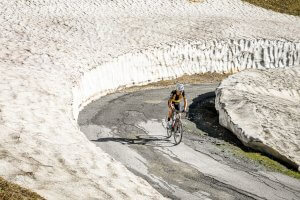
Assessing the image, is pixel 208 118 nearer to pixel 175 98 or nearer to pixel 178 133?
pixel 178 133

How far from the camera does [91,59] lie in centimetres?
2662

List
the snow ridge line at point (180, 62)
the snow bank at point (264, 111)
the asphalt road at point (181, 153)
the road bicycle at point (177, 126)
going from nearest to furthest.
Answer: the asphalt road at point (181, 153) < the snow bank at point (264, 111) < the road bicycle at point (177, 126) < the snow ridge line at point (180, 62)

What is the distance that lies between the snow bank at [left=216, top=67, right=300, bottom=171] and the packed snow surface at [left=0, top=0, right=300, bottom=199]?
6.38 meters

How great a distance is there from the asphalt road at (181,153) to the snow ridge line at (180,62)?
1.93 metres

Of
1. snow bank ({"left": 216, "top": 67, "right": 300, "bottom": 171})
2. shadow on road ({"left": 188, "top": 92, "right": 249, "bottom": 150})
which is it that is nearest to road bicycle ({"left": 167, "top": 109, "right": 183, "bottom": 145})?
shadow on road ({"left": 188, "top": 92, "right": 249, "bottom": 150})

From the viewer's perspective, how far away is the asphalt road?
13203 millimetres

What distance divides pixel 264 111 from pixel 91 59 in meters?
11.4

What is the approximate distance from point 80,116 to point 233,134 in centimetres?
700

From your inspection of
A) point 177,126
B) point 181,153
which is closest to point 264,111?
point 177,126

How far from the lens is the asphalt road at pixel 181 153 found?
520 inches

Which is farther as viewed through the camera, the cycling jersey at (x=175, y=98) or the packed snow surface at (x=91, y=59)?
the cycling jersey at (x=175, y=98)

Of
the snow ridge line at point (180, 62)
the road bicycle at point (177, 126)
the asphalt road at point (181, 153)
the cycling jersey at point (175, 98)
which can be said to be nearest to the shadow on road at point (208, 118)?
the asphalt road at point (181, 153)

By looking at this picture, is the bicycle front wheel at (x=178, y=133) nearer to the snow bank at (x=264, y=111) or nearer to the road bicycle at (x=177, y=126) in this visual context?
the road bicycle at (x=177, y=126)

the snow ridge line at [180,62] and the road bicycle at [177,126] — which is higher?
the snow ridge line at [180,62]
